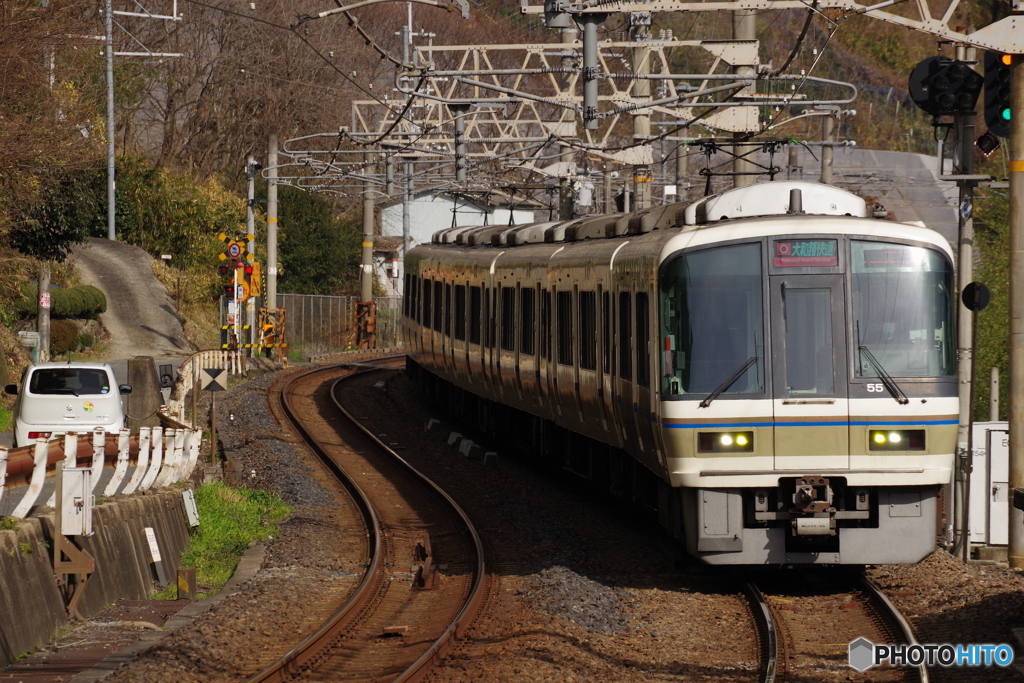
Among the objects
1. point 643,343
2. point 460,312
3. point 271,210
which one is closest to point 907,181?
point 271,210

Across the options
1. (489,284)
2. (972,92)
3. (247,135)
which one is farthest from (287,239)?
(972,92)

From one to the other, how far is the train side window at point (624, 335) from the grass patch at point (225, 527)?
13.4ft

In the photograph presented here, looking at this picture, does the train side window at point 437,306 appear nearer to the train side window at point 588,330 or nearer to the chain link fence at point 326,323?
the train side window at point 588,330

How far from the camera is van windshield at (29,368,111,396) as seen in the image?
1870cm

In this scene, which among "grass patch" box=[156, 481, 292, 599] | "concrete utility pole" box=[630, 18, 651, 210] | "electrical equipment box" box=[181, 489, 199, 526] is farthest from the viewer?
"concrete utility pole" box=[630, 18, 651, 210]

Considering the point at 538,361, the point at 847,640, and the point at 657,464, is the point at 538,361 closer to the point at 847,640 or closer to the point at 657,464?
the point at 657,464

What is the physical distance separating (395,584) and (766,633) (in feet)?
12.8

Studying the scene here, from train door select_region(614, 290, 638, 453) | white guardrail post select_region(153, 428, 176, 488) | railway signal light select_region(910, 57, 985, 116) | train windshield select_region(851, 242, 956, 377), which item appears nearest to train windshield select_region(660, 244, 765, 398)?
train windshield select_region(851, 242, 956, 377)

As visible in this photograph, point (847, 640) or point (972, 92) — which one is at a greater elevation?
point (972, 92)

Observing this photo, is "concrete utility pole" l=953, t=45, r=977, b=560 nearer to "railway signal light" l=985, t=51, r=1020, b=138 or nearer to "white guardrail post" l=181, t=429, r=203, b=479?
"railway signal light" l=985, t=51, r=1020, b=138

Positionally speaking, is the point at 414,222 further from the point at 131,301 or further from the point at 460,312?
the point at 460,312

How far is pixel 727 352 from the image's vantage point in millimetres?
11422

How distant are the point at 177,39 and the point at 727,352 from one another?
176 ft

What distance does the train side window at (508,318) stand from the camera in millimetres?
19469
